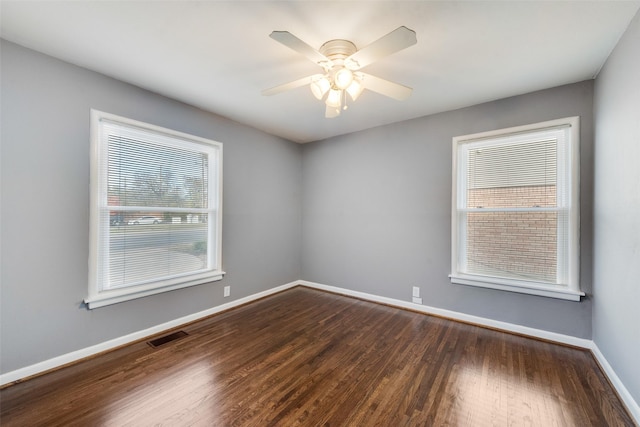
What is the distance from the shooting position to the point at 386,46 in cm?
157

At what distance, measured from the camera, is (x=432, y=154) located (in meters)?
3.34

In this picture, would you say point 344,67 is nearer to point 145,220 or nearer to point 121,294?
point 145,220

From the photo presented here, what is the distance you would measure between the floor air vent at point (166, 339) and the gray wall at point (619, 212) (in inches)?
143

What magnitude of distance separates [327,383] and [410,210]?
7.70 ft

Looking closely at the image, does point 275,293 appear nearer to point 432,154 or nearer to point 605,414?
point 432,154

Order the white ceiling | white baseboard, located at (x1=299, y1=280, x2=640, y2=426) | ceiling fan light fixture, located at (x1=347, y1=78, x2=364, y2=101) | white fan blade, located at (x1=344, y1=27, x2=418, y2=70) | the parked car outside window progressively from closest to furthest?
white fan blade, located at (x1=344, y1=27, x2=418, y2=70)
the white ceiling
white baseboard, located at (x1=299, y1=280, x2=640, y2=426)
ceiling fan light fixture, located at (x1=347, y1=78, x2=364, y2=101)
the parked car outside window

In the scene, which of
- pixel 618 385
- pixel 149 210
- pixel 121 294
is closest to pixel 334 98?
pixel 149 210

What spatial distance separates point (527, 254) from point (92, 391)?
13.3 ft

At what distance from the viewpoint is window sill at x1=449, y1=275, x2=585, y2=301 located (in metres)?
2.52

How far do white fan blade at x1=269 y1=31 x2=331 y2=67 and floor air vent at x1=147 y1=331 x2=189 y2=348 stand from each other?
2829 millimetres

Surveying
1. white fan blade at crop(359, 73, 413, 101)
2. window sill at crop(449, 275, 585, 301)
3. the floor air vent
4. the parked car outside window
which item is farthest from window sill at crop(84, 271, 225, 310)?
window sill at crop(449, 275, 585, 301)

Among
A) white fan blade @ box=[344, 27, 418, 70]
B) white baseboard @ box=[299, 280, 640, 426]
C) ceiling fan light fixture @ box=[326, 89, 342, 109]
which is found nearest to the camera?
white fan blade @ box=[344, 27, 418, 70]

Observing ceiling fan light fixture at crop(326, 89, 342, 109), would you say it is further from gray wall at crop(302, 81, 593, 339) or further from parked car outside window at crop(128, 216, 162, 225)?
parked car outside window at crop(128, 216, 162, 225)

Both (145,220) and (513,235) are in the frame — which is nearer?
(145,220)
